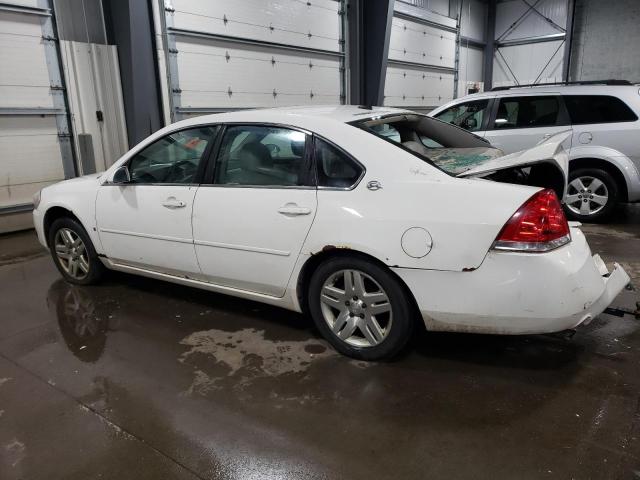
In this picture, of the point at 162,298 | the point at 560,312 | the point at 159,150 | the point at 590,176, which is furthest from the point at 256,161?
the point at 590,176

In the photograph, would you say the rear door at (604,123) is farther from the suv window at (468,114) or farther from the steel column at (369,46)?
the steel column at (369,46)

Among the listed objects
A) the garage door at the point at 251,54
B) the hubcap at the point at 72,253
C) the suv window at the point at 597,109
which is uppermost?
the garage door at the point at 251,54

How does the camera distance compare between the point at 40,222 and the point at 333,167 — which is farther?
the point at 40,222

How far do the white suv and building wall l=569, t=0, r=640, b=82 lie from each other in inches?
460

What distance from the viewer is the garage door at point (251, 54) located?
322 inches

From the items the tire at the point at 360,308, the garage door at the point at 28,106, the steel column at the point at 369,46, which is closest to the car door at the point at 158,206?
the tire at the point at 360,308

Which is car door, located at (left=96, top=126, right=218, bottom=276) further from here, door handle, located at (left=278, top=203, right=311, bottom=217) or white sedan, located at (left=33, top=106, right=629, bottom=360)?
door handle, located at (left=278, top=203, right=311, bottom=217)

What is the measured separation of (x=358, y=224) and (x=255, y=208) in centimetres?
71

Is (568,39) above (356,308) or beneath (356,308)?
above

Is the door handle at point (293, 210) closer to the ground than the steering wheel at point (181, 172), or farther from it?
closer to the ground

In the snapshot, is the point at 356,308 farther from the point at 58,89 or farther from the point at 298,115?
the point at 58,89

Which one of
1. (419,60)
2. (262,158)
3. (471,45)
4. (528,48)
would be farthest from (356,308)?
(528,48)

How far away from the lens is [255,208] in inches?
118

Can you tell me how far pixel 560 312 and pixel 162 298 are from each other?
2967 mm
